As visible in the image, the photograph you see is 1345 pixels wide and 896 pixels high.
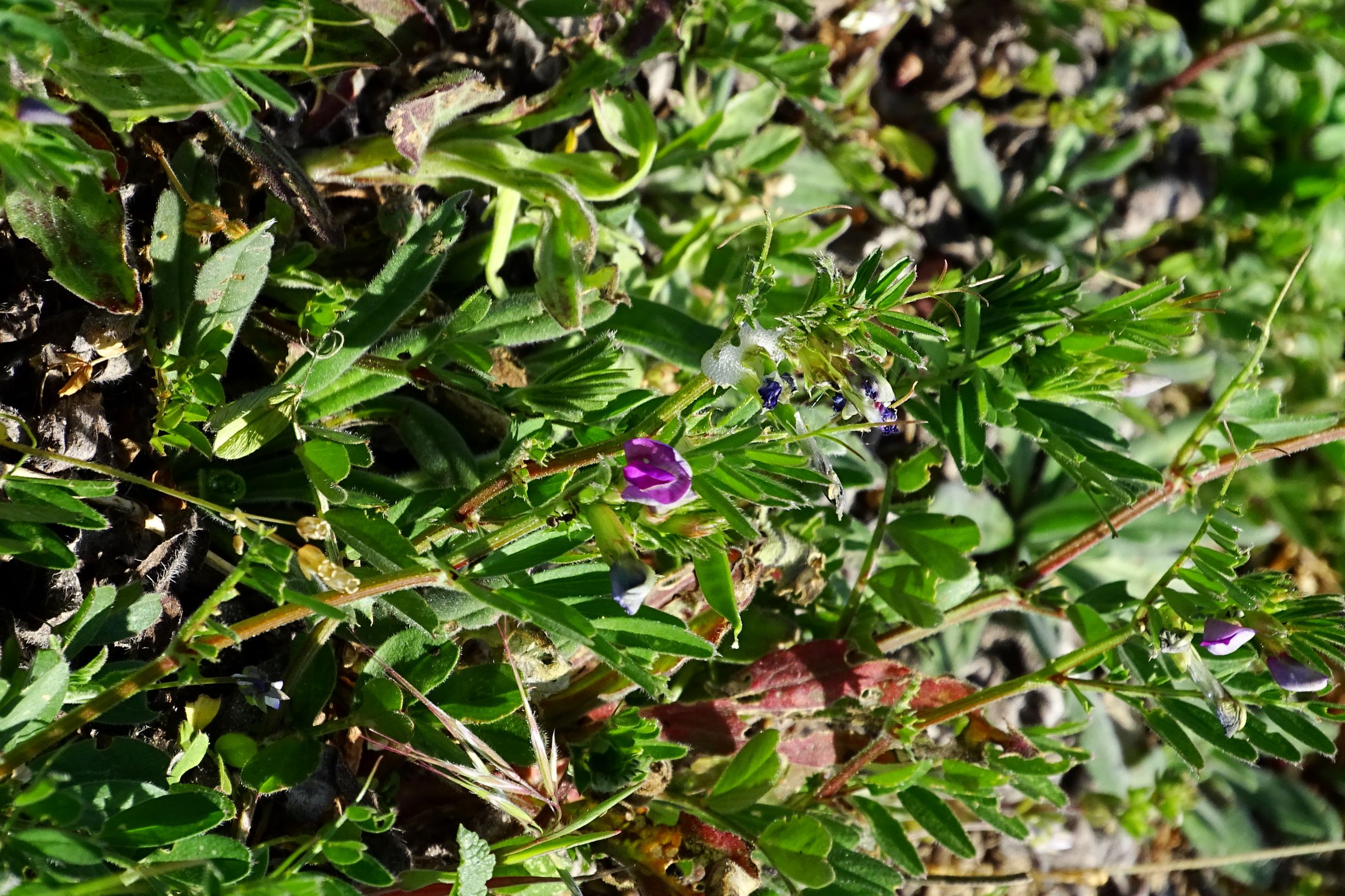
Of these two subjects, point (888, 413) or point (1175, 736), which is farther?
point (1175, 736)

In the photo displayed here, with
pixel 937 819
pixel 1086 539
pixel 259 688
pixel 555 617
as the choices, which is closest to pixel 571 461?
pixel 555 617

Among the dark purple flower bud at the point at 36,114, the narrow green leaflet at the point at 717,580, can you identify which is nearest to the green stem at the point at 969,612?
the narrow green leaflet at the point at 717,580

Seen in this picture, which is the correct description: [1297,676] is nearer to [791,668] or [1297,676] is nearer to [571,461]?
[791,668]

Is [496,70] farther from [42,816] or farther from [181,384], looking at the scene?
[42,816]

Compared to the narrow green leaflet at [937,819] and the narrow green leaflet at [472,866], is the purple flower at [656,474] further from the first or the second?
the narrow green leaflet at [937,819]

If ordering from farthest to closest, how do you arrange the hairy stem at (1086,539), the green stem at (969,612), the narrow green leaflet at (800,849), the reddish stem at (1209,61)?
1. the reddish stem at (1209,61)
2. the green stem at (969,612)
3. the hairy stem at (1086,539)
4. the narrow green leaflet at (800,849)
